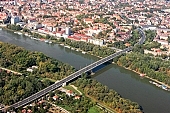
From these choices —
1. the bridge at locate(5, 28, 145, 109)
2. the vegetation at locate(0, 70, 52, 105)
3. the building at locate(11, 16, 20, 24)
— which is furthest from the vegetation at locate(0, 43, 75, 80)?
the building at locate(11, 16, 20, 24)

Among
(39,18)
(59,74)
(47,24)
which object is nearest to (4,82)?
(59,74)

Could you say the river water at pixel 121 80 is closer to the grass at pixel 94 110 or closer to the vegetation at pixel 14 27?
the grass at pixel 94 110

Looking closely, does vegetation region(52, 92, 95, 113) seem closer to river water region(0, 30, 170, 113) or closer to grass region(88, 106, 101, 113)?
grass region(88, 106, 101, 113)

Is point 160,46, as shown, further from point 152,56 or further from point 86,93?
point 86,93

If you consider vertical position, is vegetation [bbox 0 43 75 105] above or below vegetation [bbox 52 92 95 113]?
above

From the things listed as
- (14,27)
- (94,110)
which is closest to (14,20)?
(14,27)

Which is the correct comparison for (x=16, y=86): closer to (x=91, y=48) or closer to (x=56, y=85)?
(x=56, y=85)
